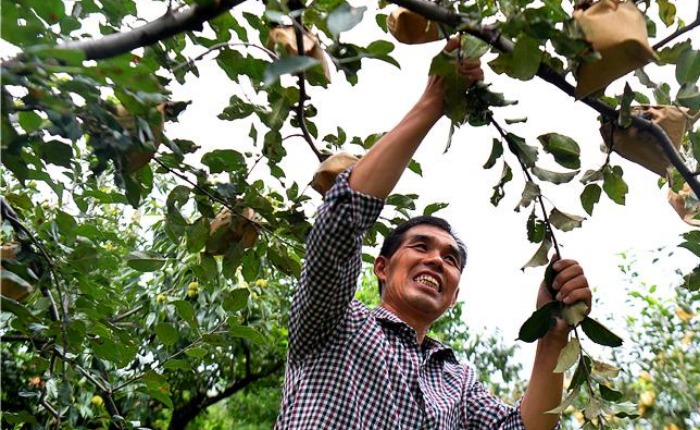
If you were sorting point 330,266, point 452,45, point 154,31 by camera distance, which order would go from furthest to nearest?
point 330,266
point 452,45
point 154,31

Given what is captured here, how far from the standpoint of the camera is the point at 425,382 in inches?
53.9

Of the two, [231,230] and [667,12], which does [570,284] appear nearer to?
[667,12]

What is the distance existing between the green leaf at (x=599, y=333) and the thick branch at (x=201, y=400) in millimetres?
4373

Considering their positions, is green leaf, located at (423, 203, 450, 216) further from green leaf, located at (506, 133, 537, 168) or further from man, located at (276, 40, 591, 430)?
green leaf, located at (506, 133, 537, 168)

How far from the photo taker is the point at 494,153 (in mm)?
1067

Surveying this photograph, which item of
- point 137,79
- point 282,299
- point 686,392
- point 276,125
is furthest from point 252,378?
point 137,79

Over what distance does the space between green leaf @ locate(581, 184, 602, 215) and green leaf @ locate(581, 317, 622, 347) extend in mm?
178

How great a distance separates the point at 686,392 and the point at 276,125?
353 cm

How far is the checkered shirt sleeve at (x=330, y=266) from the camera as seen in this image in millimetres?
1069

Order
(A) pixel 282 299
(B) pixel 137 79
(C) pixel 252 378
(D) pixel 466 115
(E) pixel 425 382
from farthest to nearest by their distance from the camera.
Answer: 1. (C) pixel 252 378
2. (A) pixel 282 299
3. (E) pixel 425 382
4. (D) pixel 466 115
5. (B) pixel 137 79

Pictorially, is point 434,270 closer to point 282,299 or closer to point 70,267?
point 70,267

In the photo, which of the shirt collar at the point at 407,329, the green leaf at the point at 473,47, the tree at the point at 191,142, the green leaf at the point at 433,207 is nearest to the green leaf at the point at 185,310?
the tree at the point at 191,142

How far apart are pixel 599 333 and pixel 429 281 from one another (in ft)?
1.38

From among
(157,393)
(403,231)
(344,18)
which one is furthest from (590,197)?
(157,393)
